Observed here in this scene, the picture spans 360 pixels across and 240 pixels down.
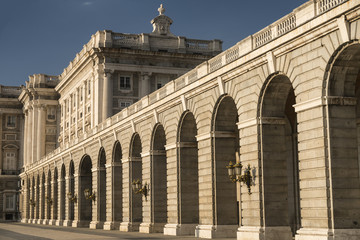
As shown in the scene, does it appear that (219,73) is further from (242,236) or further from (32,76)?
(32,76)

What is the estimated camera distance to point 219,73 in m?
33.2

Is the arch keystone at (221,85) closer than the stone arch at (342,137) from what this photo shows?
No

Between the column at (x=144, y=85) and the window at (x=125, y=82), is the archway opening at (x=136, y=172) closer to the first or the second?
the column at (x=144, y=85)

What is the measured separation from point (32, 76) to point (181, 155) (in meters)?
76.1

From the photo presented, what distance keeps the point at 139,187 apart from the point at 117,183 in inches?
264

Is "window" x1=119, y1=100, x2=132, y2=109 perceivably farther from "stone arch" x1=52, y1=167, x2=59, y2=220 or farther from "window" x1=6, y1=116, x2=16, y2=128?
"window" x1=6, y1=116, x2=16, y2=128

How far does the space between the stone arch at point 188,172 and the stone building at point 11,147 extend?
3305 inches

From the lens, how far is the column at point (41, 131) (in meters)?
106

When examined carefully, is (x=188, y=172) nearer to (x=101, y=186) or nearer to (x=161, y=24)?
(x=101, y=186)

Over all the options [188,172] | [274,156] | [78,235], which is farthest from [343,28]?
[78,235]

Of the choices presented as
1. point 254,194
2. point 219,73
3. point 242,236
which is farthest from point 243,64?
point 242,236

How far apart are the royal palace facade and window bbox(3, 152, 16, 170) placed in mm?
53140

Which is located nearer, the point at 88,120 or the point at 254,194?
the point at 254,194

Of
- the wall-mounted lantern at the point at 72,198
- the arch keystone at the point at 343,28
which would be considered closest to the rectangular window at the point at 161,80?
the wall-mounted lantern at the point at 72,198
